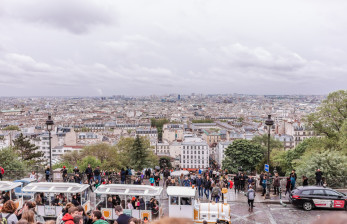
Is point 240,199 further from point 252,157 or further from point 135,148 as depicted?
point 252,157

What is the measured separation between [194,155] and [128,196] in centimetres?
9372

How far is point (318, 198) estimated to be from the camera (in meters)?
15.8

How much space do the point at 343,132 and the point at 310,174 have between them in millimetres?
9991

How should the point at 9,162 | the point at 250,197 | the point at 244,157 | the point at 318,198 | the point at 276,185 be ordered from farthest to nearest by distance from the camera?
the point at 244,157 < the point at 9,162 < the point at 276,185 < the point at 250,197 < the point at 318,198

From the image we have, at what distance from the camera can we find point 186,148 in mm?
107562

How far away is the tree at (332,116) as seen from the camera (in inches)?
1287

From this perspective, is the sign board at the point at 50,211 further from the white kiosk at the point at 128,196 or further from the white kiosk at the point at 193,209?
the white kiosk at the point at 193,209

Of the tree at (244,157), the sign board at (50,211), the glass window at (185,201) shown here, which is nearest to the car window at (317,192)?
the glass window at (185,201)

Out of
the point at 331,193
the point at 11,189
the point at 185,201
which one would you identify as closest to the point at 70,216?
the point at 185,201

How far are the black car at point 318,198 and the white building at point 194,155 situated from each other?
298 ft

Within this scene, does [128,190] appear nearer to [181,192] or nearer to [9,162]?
[181,192]

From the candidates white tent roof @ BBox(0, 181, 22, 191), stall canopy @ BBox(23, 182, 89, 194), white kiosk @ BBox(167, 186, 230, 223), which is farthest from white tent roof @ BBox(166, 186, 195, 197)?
white tent roof @ BBox(0, 181, 22, 191)

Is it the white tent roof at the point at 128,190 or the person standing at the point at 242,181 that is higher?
the white tent roof at the point at 128,190

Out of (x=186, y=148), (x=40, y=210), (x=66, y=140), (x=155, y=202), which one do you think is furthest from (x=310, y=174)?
(x=66, y=140)
